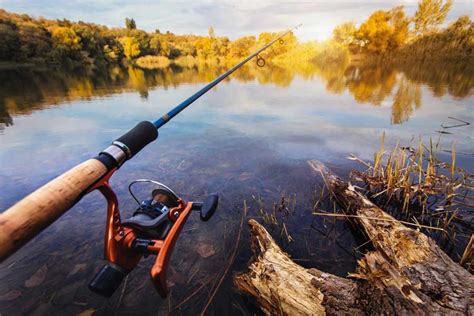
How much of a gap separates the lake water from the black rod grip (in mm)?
2261

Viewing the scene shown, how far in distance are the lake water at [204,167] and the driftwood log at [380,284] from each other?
0.67 metres

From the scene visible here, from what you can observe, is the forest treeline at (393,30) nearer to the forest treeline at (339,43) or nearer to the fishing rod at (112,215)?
the forest treeline at (339,43)

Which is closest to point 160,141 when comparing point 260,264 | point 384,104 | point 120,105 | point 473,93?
point 260,264

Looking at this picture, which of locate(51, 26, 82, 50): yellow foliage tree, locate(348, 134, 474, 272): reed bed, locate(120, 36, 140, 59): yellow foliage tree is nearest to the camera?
locate(348, 134, 474, 272): reed bed

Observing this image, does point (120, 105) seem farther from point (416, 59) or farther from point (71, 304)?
point (416, 59)

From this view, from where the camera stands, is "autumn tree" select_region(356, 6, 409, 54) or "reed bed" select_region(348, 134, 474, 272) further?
"autumn tree" select_region(356, 6, 409, 54)

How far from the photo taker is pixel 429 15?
193ft

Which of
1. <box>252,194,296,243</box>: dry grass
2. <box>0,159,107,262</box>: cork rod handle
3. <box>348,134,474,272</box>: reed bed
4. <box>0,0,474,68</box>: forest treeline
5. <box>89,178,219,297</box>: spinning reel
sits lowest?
<box>252,194,296,243</box>: dry grass

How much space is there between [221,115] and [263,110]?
2792 millimetres

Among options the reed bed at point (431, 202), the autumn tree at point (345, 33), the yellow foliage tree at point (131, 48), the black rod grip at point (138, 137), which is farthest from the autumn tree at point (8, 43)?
the autumn tree at point (345, 33)

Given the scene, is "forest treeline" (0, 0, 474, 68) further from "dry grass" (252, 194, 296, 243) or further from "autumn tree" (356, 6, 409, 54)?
"dry grass" (252, 194, 296, 243)

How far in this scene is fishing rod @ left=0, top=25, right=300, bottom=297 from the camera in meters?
1.16

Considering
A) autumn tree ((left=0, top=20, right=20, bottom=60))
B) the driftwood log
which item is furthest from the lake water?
autumn tree ((left=0, top=20, right=20, bottom=60))

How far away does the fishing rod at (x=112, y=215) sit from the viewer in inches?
45.5
